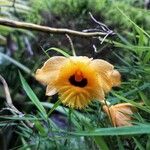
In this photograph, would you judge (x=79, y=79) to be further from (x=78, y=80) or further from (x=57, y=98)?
(x=57, y=98)

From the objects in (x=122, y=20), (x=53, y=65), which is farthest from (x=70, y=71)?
(x=122, y=20)

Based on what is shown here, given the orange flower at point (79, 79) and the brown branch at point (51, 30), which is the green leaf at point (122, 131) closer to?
the orange flower at point (79, 79)

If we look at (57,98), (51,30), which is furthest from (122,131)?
(57,98)

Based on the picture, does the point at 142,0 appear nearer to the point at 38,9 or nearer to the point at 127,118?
the point at 38,9

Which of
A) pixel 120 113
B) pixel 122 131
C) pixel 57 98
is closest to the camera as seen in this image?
pixel 122 131

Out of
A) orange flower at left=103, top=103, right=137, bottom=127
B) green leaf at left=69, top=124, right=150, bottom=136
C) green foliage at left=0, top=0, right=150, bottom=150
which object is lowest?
green foliage at left=0, top=0, right=150, bottom=150

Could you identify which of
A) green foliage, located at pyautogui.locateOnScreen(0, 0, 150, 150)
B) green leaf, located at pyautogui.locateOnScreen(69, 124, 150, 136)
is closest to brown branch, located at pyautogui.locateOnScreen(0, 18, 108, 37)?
green foliage, located at pyautogui.locateOnScreen(0, 0, 150, 150)

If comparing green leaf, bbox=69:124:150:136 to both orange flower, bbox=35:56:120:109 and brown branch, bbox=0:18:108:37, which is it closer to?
orange flower, bbox=35:56:120:109
